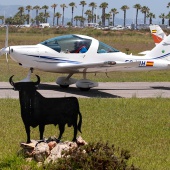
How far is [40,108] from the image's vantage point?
762cm

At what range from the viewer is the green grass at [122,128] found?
8.55 meters

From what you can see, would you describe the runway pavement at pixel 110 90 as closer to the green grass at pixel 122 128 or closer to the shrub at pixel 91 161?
the green grass at pixel 122 128

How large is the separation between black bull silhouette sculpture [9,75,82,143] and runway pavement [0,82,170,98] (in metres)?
8.26

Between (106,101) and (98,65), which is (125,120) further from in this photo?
(98,65)

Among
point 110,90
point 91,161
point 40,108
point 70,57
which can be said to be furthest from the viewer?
point 110,90

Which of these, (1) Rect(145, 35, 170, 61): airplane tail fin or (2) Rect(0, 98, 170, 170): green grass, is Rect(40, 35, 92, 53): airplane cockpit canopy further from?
(2) Rect(0, 98, 170, 170): green grass

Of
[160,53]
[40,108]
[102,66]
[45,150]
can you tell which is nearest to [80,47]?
[102,66]

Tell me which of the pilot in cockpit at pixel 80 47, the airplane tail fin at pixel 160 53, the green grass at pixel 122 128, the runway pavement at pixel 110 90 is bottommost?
the runway pavement at pixel 110 90

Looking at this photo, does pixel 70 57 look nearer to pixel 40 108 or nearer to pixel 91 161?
pixel 40 108

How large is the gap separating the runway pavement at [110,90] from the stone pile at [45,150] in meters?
8.55

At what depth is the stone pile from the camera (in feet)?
23.1

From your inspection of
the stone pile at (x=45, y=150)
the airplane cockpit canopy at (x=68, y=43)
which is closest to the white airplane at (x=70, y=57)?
the airplane cockpit canopy at (x=68, y=43)

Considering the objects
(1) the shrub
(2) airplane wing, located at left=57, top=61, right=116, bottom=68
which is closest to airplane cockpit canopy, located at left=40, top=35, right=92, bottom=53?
(2) airplane wing, located at left=57, top=61, right=116, bottom=68

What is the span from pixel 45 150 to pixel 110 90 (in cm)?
1140
